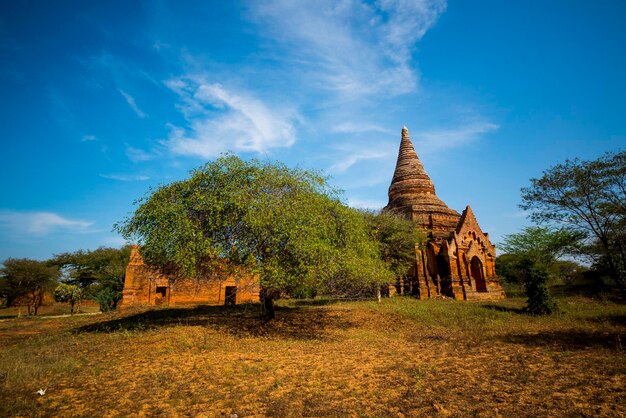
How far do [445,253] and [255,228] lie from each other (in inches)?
756

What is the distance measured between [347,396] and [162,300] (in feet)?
81.8

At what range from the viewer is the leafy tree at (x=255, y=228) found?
1123 cm

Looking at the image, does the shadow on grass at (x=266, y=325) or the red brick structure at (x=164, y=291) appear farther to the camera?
the red brick structure at (x=164, y=291)

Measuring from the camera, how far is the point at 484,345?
9898 mm

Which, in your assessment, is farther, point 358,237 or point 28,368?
point 358,237

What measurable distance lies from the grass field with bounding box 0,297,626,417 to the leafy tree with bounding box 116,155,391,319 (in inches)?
89.8

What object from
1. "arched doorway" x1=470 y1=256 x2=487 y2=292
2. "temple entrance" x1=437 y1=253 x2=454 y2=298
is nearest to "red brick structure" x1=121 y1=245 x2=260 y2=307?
"temple entrance" x1=437 y1=253 x2=454 y2=298

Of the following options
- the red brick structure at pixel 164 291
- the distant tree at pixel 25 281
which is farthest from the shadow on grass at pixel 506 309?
the distant tree at pixel 25 281

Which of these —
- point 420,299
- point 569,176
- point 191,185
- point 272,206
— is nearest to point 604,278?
point 569,176

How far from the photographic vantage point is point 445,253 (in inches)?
1011

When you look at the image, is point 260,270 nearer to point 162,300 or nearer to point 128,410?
point 128,410

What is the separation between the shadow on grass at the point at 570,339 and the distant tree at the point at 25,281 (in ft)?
132

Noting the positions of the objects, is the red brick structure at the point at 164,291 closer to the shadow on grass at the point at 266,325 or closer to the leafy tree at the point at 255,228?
the shadow on grass at the point at 266,325

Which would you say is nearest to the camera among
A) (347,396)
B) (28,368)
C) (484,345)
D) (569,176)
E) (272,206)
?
(347,396)
